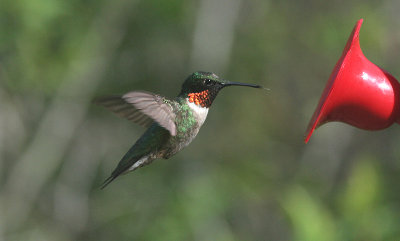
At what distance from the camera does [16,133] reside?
198 inches

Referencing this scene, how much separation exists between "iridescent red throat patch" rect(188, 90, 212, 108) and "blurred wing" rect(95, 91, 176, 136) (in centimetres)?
11

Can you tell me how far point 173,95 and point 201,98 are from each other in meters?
2.76

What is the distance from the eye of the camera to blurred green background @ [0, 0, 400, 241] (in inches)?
171

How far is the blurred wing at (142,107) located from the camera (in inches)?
79.3

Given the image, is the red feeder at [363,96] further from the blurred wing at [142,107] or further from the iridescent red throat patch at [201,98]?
the blurred wing at [142,107]

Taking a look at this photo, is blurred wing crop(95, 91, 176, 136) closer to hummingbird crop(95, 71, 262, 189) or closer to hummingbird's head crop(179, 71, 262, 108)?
hummingbird crop(95, 71, 262, 189)

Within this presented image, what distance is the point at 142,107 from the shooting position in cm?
211

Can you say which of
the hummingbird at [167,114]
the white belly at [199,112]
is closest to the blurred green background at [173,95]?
the hummingbird at [167,114]

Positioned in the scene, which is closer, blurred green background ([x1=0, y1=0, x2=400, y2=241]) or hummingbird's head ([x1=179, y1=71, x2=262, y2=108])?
hummingbird's head ([x1=179, y1=71, x2=262, y2=108])

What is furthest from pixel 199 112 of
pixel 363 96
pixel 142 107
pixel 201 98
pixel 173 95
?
pixel 173 95

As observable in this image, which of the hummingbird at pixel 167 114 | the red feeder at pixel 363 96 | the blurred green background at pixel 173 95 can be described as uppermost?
the red feeder at pixel 363 96

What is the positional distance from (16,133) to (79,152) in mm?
573

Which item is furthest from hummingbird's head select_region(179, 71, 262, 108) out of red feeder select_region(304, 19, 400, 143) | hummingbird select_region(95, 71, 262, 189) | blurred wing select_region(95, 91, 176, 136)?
red feeder select_region(304, 19, 400, 143)

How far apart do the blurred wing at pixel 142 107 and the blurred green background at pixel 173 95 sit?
5.44ft
